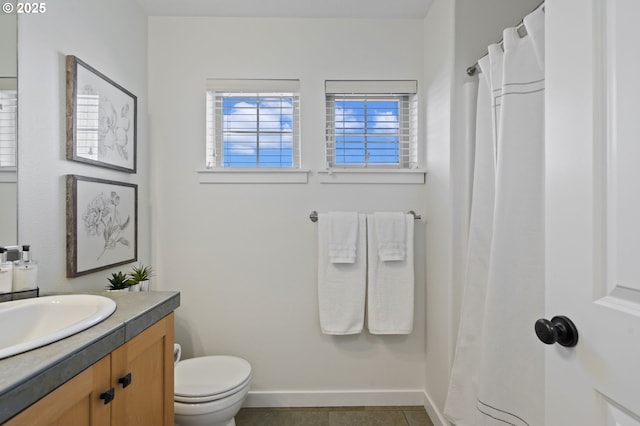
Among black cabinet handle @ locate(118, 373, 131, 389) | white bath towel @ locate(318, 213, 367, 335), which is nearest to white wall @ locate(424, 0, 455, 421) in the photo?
white bath towel @ locate(318, 213, 367, 335)

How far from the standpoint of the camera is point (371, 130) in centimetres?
208

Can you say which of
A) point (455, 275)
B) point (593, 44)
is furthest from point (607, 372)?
point (455, 275)

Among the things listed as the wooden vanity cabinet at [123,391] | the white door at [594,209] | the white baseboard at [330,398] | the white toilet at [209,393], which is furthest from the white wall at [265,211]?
the white door at [594,209]

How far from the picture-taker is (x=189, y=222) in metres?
2.00

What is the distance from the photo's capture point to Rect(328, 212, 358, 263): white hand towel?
6.27ft

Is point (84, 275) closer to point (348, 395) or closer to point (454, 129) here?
point (348, 395)

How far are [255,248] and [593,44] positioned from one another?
68.9 inches

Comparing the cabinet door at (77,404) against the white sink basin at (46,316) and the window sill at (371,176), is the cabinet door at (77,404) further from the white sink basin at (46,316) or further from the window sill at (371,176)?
the window sill at (371,176)

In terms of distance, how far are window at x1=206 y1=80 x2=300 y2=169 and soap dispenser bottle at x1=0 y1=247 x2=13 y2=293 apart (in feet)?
3.76

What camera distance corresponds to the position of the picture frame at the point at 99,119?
4.45 ft

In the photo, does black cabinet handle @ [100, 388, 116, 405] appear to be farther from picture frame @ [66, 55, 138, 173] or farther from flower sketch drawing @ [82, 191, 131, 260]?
picture frame @ [66, 55, 138, 173]

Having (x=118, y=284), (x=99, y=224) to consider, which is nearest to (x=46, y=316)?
(x=118, y=284)

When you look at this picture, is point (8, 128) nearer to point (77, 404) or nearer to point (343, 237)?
point (77, 404)

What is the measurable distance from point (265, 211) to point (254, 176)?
0.22 m
